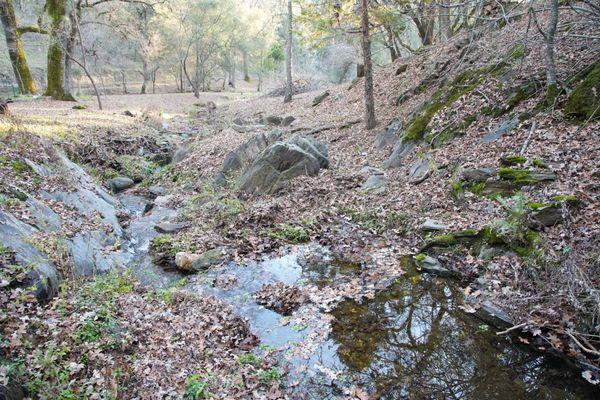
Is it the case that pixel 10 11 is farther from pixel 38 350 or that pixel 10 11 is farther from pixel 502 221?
pixel 502 221

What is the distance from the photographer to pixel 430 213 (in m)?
7.68

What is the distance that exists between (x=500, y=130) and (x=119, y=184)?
37.7ft

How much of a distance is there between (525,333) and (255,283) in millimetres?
4027

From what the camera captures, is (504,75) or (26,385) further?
(504,75)

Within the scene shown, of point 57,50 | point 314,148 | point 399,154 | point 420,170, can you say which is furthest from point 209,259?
point 57,50

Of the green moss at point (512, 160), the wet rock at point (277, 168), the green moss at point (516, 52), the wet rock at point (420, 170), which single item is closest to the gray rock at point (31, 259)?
the wet rock at point (277, 168)

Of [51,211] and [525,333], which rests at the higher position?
[51,211]

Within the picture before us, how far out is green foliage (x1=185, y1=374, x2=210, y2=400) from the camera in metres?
3.84

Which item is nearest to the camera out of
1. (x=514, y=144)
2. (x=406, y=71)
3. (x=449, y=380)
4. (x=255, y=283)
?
(x=449, y=380)

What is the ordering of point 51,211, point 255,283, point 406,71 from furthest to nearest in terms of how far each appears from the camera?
point 406,71
point 51,211
point 255,283

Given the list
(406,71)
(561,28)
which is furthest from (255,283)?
(406,71)

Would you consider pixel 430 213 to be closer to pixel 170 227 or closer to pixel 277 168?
pixel 277 168

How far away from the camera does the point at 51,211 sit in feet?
23.8

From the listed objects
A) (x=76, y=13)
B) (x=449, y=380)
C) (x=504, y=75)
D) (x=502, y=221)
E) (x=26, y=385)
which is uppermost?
(x=76, y=13)
